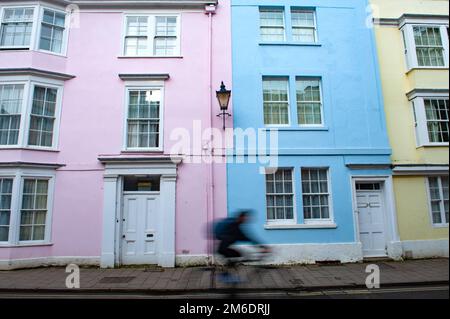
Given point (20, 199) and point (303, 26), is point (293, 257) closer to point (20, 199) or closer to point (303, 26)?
point (303, 26)

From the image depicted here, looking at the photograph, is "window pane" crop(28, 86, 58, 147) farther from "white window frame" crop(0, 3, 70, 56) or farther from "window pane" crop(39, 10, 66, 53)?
"window pane" crop(39, 10, 66, 53)

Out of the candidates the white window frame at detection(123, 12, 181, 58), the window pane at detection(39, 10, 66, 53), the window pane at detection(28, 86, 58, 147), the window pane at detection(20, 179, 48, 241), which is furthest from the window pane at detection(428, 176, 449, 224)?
the window pane at detection(39, 10, 66, 53)

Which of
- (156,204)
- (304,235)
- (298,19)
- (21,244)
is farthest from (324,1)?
(21,244)

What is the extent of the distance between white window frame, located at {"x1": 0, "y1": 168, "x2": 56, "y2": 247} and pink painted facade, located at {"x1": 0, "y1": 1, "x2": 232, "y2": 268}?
0.13 metres

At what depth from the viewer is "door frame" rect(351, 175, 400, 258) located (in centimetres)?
1063

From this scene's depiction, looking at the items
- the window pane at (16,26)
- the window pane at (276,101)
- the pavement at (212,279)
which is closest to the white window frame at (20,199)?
the pavement at (212,279)

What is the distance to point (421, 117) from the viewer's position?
11.3 metres

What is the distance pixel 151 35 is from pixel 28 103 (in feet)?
15.9

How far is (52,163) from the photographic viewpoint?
10.4 m

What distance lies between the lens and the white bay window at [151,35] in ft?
37.8

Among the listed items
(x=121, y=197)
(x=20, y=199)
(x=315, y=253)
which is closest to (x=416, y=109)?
(x=315, y=253)

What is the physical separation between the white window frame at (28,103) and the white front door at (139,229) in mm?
3320

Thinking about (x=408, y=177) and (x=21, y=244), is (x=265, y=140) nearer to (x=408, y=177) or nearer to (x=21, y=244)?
(x=408, y=177)

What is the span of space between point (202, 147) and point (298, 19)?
6.30m
